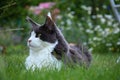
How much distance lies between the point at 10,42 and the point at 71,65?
5560mm

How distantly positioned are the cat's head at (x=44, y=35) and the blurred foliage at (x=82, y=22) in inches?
157

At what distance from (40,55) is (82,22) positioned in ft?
20.4

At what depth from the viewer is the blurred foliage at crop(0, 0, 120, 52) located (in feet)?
32.3

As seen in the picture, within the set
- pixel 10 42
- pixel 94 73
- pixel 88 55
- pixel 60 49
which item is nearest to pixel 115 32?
pixel 10 42

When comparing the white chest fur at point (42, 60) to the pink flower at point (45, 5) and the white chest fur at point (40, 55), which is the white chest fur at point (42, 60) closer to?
the white chest fur at point (40, 55)

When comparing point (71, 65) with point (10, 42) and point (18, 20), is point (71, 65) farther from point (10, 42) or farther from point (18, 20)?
point (18, 20)

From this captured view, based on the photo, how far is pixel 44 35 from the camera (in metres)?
5.02

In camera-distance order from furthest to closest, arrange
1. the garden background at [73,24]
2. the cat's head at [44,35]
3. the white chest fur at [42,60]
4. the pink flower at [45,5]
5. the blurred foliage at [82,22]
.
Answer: the pink flower at [45,5], the blurred foliage at [82,22], the garden background at [73,24], the cat's head at [44,35], the white chest fur at [42,60]

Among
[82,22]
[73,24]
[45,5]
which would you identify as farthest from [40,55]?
[82,22]

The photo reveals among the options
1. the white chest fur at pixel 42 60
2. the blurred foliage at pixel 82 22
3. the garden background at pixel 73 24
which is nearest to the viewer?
the white chest fur at pixel 42 60

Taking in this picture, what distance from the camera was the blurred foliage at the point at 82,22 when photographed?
32.3 ft

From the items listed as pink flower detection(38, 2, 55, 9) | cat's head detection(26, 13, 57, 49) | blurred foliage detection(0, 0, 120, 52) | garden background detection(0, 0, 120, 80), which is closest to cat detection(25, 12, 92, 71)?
cat's head detection(26, 13, 57, 49)

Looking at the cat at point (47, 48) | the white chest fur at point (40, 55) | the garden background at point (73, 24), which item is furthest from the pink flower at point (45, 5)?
the white chest fur at point (40, 55)

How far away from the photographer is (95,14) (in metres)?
11.3
